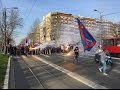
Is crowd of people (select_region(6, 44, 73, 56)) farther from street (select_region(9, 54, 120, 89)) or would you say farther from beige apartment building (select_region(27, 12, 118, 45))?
street (select_region(9, 54, 120, 89))

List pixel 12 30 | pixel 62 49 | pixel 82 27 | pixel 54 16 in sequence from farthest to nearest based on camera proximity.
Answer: pixel 54 16
pixel 12 30
pixel 62 49
pixel 82 27

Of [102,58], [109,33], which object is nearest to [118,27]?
[109,33]

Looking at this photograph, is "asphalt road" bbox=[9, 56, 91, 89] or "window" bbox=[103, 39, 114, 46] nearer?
"asphalt road" bbox=[9, 56, 91, 89]

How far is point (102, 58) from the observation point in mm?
24172

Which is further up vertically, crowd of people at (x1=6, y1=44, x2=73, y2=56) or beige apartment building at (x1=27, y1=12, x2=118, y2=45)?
beige apartment building at (x1=27, y1=12, x2=118, y2=45)

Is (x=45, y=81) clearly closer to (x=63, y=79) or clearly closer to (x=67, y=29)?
(x=63, y=79)

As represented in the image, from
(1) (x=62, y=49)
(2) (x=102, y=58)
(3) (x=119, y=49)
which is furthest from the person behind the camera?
(1) (x=62, y=49)

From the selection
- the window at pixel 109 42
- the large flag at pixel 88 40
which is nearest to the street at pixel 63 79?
the large flag at pixel 88 40

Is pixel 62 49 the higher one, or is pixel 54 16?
pixel 54 16

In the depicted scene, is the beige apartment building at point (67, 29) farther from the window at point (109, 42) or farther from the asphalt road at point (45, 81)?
the asphalt road at point (45, 81)

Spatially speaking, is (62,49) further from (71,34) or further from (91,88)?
(91,88)

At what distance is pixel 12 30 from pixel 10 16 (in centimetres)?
312

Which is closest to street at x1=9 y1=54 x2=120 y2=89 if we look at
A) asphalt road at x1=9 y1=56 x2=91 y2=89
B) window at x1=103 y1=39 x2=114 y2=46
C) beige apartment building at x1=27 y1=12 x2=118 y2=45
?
asphalt road at x1=9 y1=56 x2=91 y2=89

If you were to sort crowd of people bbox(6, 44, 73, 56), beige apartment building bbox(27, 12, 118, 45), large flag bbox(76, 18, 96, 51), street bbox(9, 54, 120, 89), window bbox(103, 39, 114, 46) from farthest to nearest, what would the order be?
beige apartment building bbox(27, 12, 118, 45) → crowd of people bbox(6, 44, 73, 56) → window bbox(103, 39, 114, 46) → large flag bbox(76, 18, 96, 51) → street bbox(9, 54, 120, 89)
